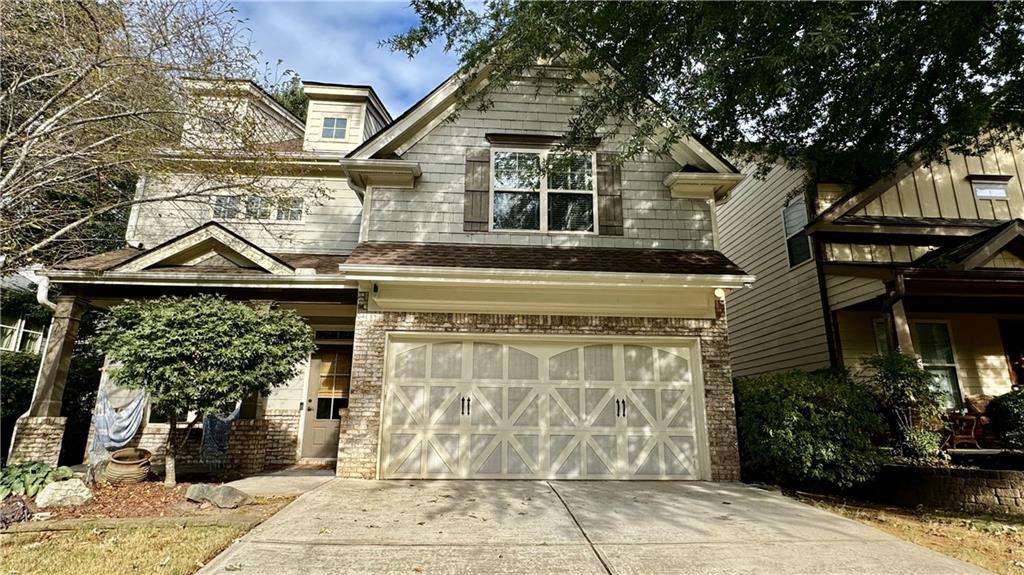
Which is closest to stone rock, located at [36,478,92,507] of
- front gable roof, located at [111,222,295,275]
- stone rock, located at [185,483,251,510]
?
stone rock, located at [185,483,251,510]

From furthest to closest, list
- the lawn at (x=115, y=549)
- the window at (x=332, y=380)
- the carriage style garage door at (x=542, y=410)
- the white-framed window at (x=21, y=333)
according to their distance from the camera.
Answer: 1. the white-framed window at (x=21, y=333)
2. the window at (x=332, y=380)
3. the carriage style garage door at (x=542, y=410)
4. the lawn at (x=115, y=549)

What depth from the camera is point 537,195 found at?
908 cm

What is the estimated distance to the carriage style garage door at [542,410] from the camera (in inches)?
305

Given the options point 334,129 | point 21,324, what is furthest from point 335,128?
point 21,324

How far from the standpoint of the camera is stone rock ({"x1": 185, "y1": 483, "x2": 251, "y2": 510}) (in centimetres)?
544

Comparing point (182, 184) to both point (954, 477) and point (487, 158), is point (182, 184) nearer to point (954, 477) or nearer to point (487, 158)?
point (487, 158)

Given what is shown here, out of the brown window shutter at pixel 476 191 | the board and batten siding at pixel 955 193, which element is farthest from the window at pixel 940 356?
the brown window shutter at pixel 476 191

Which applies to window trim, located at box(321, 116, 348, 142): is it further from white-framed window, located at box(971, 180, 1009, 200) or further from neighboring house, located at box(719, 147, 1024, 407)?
white-framed window, located at box(971, 180, 1009, 200)

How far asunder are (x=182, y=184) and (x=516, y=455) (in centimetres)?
943

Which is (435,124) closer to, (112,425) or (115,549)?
(115,549)

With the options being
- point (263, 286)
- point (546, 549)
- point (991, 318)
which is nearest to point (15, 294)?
point (263, 286)

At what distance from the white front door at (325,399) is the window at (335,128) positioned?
565 centimetres

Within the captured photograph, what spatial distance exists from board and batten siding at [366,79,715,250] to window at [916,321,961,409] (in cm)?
537

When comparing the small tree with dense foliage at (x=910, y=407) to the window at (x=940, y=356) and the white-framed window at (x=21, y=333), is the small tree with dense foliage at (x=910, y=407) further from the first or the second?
the white-framed window at (x=21, y=333)
